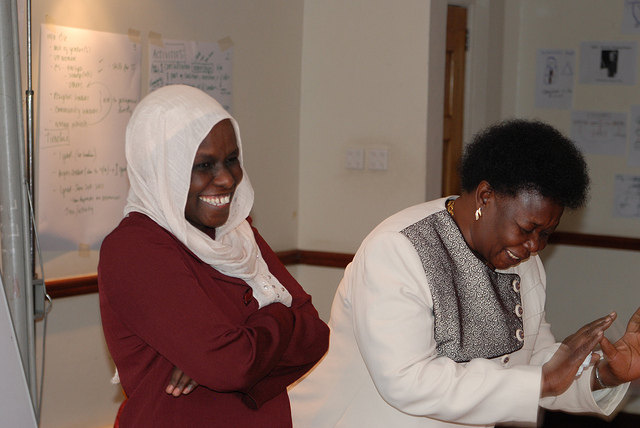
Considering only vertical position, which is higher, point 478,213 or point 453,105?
point 453,105

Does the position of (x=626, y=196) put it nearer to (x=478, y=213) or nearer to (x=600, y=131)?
(x=600, y=131)

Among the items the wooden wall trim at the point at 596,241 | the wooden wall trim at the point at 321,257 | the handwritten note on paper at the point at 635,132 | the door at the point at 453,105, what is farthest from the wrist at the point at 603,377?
the handwritten note on paper at the point at 635,132

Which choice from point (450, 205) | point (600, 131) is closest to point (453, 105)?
point (600, 131)

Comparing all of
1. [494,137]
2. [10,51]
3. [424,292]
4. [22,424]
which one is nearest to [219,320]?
[424,292]

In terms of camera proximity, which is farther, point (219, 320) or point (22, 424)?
point (22, 424)

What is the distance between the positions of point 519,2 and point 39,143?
11.2ft

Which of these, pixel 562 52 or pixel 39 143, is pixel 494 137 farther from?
pixel 562 52

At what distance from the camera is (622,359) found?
1.79 metres

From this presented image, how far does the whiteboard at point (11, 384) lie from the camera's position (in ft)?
5.61

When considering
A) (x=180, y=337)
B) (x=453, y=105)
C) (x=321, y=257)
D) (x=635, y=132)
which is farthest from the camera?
(x=635, y=132)

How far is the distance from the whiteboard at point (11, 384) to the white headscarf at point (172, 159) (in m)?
0.40

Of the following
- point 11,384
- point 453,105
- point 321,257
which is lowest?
point 321,257

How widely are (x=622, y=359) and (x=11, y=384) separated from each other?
145cm

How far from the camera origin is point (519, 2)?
492 centimetres
